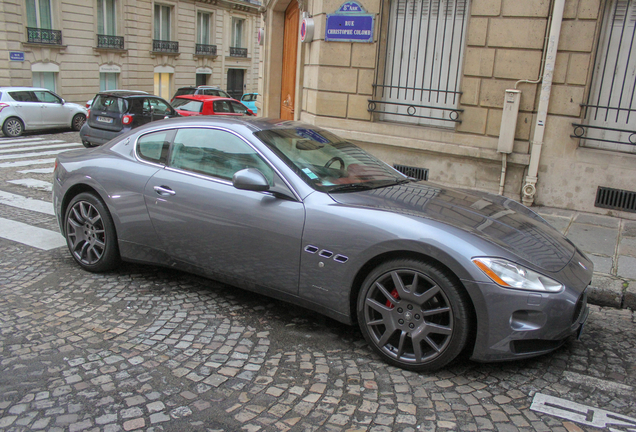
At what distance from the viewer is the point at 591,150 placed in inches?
326

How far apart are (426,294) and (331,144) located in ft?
6.21

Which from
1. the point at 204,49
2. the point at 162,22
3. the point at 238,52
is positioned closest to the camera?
the point at 162,22

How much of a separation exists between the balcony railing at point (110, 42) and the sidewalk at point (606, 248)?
26.3 meters

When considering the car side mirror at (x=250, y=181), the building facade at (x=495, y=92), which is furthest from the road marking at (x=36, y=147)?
the car side mirror at (x=250, y=181)

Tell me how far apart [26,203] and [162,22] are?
92.7 ft

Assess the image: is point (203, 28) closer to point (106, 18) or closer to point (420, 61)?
point (106, 18)

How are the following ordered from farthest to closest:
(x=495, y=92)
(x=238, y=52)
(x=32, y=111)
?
(x=238, y=52), (x=32, y=111), (x=495, y=92)

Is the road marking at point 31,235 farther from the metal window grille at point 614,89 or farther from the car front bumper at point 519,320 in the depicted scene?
the metal window grille at point 614,89

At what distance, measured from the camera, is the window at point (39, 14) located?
24.9 metres

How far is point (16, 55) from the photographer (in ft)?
78.5

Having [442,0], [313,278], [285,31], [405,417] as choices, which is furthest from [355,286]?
[285,31]

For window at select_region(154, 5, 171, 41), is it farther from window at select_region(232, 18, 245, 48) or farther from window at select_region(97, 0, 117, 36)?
window at select_region(232, 18, 245, 48)

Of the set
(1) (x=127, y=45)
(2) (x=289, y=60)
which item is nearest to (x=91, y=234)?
(2) (x=289, y=60)

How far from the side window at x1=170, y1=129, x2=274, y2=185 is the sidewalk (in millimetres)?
3347
